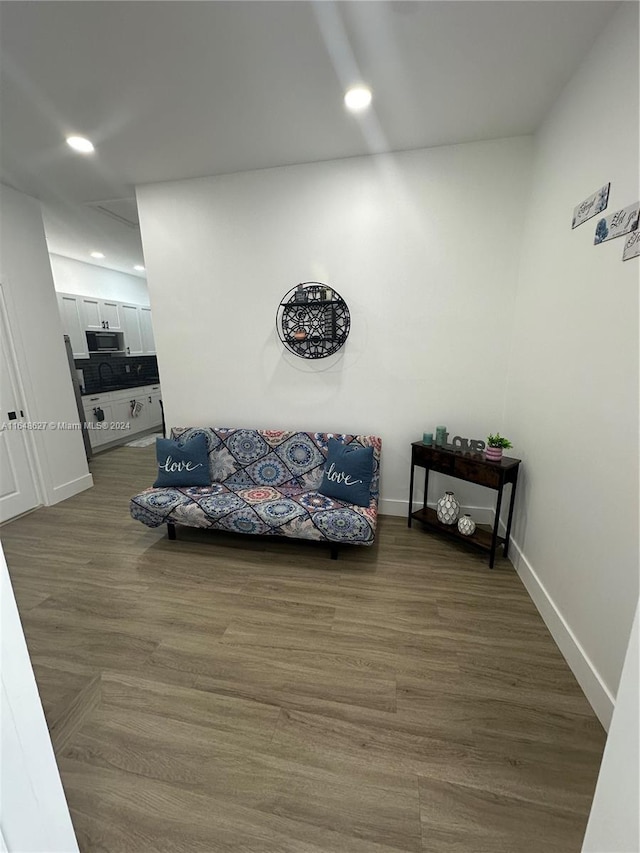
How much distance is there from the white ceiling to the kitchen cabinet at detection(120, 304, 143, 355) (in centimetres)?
345

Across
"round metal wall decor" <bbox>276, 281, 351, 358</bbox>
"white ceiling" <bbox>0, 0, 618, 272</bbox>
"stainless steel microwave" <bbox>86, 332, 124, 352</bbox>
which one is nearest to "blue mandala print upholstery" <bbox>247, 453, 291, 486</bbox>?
"round metal wall decor" <bbox>276, 281, 351, 358</bbox>

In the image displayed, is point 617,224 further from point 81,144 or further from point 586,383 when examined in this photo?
point 81,144

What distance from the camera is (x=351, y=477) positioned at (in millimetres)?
2535

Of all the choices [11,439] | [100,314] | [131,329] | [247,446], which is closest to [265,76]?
[247,446]

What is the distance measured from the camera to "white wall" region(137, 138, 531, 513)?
8.06 feet

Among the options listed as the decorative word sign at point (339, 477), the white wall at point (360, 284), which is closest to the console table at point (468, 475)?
the white wall at point (360, 284)

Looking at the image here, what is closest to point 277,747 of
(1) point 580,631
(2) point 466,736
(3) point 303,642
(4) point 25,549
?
(3) point 303,642

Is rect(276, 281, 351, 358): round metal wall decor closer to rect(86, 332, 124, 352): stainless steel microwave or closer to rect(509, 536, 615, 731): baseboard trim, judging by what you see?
rect(509, 536, 615, 731): baseboard trim

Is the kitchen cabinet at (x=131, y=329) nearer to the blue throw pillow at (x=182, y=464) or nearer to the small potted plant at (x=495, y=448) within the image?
the blue throw pillow at (x=182, y=464)

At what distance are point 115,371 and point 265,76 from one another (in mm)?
4966

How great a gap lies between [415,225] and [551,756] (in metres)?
3.05

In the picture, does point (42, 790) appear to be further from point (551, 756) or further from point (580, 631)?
point (580, 631)

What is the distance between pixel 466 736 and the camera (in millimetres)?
1336

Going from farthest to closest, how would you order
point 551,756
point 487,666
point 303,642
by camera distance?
point 303,642 → point 487,666 → point 551,756
